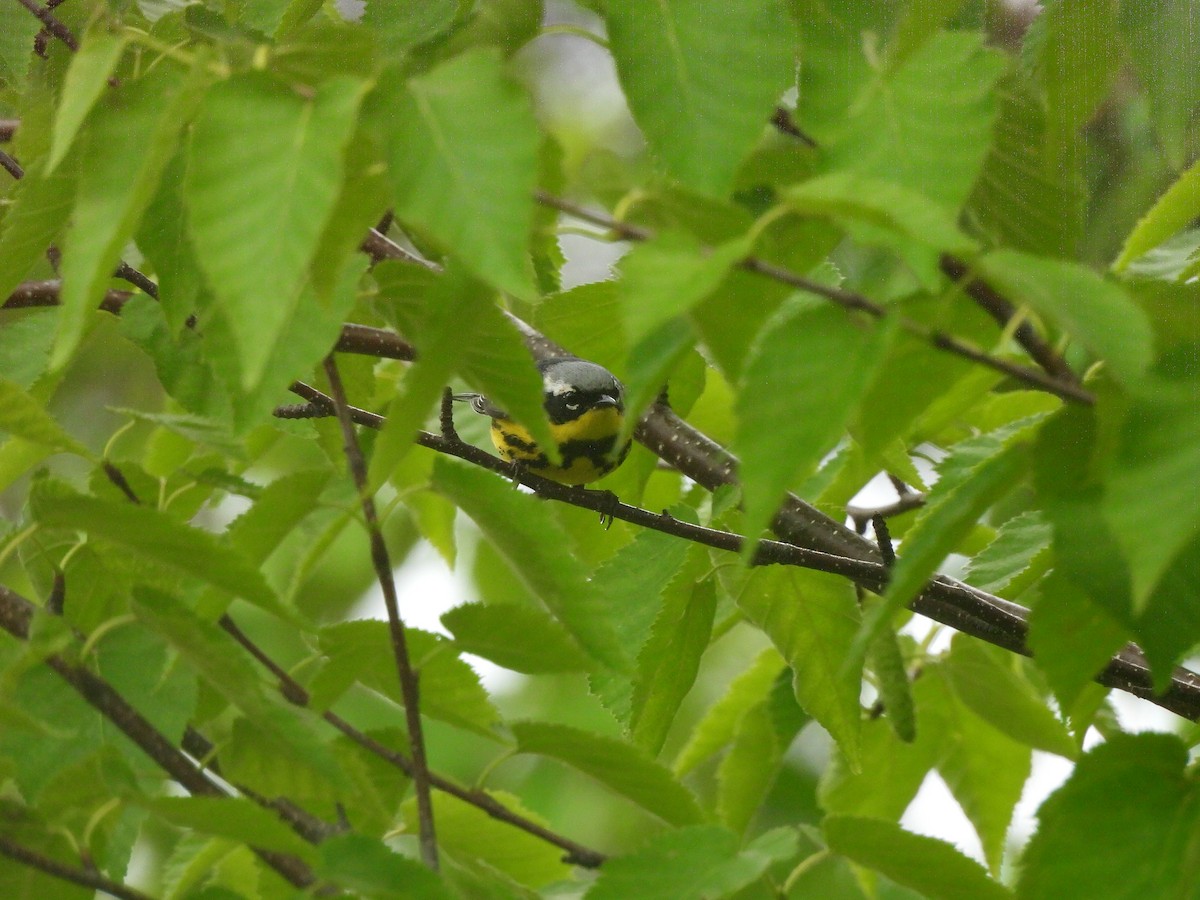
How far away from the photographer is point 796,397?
70 centimetres

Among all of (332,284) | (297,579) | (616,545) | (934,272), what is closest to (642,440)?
(616,545)

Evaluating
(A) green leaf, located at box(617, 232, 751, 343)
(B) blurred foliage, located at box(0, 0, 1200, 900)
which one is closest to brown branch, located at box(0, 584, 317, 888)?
(B) blurred foliage, located at box(0, 0, 1200, 900)

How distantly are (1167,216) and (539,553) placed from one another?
84 centimetres

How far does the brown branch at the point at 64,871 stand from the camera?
3.42 ft

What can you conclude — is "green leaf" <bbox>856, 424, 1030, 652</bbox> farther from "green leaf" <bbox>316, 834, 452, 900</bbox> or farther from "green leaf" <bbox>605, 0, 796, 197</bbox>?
"green leaf" <bbox>316, 834, 452, 900</bbox>

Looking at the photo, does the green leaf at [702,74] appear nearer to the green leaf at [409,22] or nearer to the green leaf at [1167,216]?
the green leaf at [409,22]

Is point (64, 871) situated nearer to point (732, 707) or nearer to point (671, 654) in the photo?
point (671, 654)

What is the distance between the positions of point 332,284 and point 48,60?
2.72 feet

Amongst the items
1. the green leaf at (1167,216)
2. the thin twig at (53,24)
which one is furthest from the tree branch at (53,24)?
the green leaf at (1167,216)

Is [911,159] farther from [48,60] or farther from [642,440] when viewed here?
[48,60]

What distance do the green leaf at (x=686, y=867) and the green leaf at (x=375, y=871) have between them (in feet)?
0.54

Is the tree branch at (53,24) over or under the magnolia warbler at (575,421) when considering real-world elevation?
under

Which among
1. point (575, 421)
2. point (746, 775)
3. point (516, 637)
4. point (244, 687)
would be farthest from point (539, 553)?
point (575, 421)

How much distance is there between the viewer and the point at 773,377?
70 centimetres
